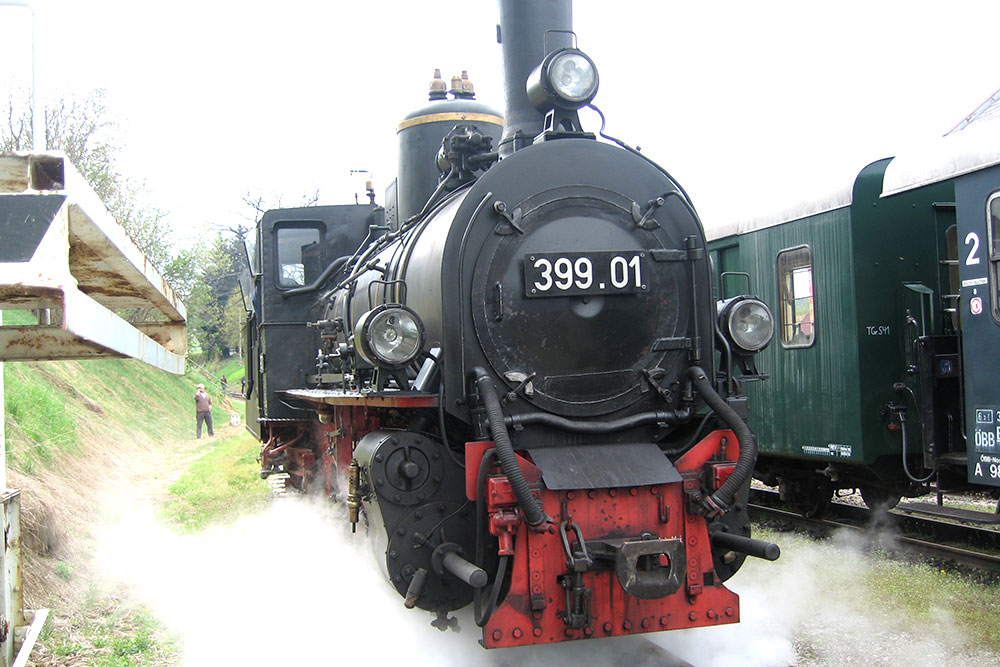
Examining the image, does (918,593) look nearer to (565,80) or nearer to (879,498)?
(879,498)

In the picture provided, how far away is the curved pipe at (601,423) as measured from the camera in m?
4.36

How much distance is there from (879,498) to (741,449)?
4.27m

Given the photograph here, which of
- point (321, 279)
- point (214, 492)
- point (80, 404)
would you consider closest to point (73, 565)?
point (321, 279)

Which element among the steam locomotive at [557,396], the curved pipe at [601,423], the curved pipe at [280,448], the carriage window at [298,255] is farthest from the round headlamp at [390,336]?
the curved pipe at [280,448]

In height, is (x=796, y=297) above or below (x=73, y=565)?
above

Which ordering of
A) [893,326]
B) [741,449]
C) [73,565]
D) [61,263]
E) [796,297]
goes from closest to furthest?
1. [61,263]
2. [741,449]
3. [73,565]
4. [893,326]
5. [796,297]

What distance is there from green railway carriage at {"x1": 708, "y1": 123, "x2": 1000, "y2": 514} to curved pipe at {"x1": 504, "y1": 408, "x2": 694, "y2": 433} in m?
2.65

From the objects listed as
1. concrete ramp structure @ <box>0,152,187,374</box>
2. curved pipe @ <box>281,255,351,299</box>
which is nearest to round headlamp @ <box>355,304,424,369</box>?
concrete ramp structure @ <box>0,152,187,374</box>

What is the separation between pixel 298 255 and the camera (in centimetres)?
835

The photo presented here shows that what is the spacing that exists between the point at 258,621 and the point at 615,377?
2.70 m

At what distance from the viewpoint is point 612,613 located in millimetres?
4062

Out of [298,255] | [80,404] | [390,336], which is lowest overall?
[80,404]

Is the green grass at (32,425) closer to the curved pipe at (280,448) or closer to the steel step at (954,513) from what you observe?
the curved pipe at (280,448)

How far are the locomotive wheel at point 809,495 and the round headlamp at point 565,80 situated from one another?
5094 mm
